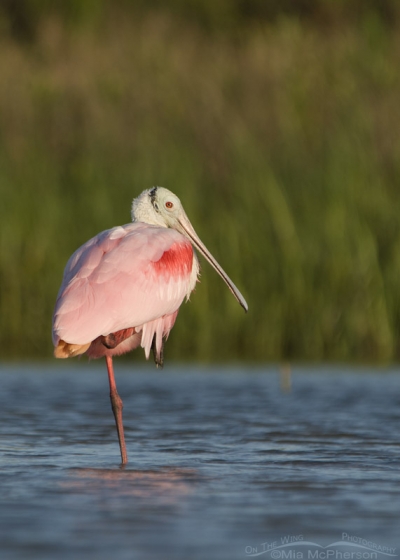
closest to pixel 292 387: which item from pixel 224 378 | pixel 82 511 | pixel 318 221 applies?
pixel 224 378

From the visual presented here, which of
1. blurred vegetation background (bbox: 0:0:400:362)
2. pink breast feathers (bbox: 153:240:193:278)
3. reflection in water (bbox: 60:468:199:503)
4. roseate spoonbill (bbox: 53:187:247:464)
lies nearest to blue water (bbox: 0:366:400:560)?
reflection in water (bbox: 60:468:199:503)

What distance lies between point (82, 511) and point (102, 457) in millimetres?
1731

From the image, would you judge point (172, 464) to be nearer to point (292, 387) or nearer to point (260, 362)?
point (292, 387)

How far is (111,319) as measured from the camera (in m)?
7.28

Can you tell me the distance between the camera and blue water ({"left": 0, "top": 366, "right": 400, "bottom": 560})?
5105mm

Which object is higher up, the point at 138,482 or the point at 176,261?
the point at 176,261

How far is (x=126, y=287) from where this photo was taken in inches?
294

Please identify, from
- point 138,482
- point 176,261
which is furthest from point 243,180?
point 138,482

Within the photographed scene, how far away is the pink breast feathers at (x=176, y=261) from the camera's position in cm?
772

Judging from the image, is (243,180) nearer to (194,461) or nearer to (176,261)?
(176,261)

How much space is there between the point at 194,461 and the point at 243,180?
4.87m

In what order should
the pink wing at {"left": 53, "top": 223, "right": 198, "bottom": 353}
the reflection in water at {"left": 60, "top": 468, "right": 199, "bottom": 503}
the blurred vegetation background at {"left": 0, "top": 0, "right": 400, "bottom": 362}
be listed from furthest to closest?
the blurred vegetation background at {"left": 0, "top": 0, "right": 400, "bottom": 362}, the pink wing at {"left": 53, "top": 223, "right": 198, "bottom": 353}, the reflection in water at {"left": 60, "top": 468, "right": 199, "bottom": 503}

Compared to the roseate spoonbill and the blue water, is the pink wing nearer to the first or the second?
the roseate spoonbill

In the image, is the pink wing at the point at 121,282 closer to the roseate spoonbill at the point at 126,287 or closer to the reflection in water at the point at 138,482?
the roseate spoonbill at the point at 126,287
